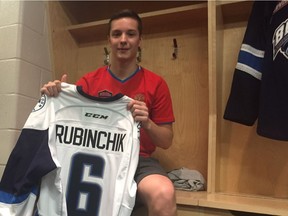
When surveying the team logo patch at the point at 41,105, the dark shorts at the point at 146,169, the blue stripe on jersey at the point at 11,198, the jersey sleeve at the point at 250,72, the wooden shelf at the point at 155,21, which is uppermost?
the wooden shelf at the point at 155,21

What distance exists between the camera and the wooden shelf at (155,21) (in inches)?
56.0

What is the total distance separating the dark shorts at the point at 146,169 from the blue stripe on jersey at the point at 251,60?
0.57 meters

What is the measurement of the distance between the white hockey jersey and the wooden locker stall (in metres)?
0.37

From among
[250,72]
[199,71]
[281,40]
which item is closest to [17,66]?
[199,71]

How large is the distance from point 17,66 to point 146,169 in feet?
2.50

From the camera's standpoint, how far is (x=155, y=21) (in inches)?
61.5

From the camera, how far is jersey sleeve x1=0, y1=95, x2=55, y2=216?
893 mm

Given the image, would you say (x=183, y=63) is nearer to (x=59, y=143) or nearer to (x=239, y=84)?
(x=239, y=84)

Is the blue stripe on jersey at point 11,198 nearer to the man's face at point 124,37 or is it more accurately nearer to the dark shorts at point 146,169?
the dark shorts at point 146,169

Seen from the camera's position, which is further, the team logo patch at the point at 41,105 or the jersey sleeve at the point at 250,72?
the jersey sleeve at the point at 250,72

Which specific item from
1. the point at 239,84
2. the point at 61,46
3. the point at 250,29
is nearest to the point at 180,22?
the point at 250,29

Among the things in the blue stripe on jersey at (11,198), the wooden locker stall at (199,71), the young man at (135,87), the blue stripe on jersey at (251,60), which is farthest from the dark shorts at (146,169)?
the blue stripe on jersey at (251,60)

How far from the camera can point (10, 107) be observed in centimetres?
133

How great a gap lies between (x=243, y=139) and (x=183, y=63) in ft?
1.55
